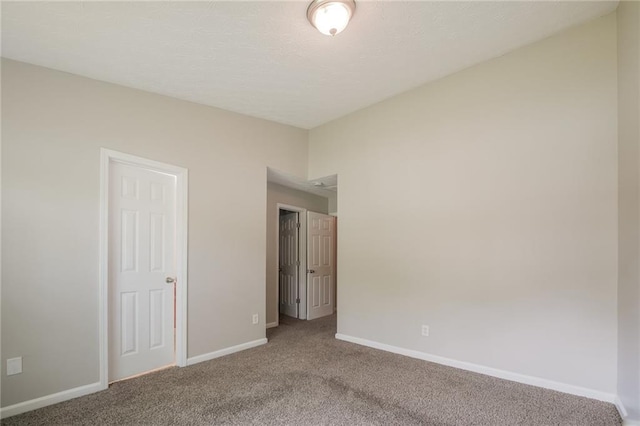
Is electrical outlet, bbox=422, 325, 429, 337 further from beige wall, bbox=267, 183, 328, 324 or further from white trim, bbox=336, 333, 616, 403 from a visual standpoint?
beige wall, bbox=267, 183, 328, 324

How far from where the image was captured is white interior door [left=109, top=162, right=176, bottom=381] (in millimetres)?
3207

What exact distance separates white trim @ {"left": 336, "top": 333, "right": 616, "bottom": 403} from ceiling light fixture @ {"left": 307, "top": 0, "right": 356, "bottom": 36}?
3.26 meters

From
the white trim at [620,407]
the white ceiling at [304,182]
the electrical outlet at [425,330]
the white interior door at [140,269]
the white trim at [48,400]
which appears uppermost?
the white ceiling at [304,182]

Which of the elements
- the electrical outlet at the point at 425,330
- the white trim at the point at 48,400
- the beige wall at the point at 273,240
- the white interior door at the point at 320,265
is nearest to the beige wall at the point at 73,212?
the white trim at the point at 48,400

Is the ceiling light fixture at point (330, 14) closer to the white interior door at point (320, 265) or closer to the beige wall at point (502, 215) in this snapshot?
the beige wall at point (502, 215)

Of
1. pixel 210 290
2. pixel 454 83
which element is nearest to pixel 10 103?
pixel 210 290

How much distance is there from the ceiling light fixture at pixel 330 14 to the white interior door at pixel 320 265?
378 centimetres

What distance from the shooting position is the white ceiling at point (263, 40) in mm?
2350

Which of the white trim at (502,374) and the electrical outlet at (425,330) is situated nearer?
the white trim at (502,374)

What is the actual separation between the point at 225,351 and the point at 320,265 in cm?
255

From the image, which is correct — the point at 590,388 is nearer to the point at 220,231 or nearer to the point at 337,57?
the point at 337,57

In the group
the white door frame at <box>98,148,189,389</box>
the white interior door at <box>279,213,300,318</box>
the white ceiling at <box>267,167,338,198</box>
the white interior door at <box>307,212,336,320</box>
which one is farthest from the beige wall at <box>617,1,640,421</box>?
the white interior door at <box>279,213,300,318</box>

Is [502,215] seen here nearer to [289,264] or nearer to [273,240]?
[273,240]

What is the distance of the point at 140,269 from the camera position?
3383 mm
